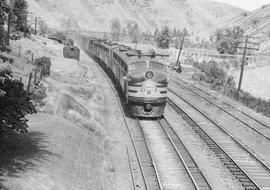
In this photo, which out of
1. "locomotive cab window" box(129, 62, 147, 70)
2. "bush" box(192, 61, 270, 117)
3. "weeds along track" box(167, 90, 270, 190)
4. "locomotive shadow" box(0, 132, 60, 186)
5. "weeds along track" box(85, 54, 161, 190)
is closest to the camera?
"locomotive shadow" box(0, 132, 60, 186)

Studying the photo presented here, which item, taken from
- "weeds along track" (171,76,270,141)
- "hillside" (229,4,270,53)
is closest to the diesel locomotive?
"weeds along track" (171,76,270,141)

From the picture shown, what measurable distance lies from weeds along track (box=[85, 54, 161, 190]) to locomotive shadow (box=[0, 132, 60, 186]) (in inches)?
143

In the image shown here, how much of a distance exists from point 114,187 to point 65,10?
194 metres

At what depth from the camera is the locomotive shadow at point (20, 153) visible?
1256cm

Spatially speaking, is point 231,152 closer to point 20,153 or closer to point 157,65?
point 157,65

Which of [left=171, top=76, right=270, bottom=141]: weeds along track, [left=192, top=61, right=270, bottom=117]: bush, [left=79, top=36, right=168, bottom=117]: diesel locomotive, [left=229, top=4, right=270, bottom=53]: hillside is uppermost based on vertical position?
[left=229, top=4, right=270, bottom=53]: hillside

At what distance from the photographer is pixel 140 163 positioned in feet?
54.9

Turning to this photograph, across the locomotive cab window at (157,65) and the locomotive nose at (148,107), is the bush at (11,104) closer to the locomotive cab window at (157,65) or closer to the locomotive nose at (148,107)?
the locomotive nose at (148,107)

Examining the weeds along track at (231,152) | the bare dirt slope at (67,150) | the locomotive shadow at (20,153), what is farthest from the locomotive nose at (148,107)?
the locomotive shadow at (20,153)

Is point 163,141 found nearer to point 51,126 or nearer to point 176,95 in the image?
point 51,126

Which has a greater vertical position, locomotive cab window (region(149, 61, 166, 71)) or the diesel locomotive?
locomotive cab window (region(149, 61, 166, 71))

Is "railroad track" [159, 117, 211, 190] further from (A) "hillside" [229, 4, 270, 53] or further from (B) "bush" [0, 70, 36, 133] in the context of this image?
(A) "hillside" [229, 4, 270, 53]

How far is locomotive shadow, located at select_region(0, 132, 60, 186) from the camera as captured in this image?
495 inches

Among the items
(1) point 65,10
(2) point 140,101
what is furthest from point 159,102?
(1) point 65,10
